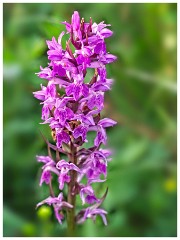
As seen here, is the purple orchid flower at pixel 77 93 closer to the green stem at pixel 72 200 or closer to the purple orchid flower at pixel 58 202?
the green stem at pixel 72 200

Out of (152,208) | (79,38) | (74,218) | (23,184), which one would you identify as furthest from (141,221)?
(79,38)

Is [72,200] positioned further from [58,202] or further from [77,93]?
[77,93]

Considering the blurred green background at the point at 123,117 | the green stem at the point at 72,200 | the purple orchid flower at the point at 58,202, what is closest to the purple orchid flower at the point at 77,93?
the green stem at the point at 72,200

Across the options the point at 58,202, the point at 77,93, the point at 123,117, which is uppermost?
the point at 123,117

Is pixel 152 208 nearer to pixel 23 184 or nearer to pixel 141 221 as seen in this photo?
pixel 141 221

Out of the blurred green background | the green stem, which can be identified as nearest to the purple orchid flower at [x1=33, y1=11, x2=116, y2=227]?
the green stem

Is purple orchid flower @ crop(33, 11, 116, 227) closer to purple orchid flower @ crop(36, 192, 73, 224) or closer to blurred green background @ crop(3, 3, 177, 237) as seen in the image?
purple orchid flower @ crop(36, 192, 73, 224)

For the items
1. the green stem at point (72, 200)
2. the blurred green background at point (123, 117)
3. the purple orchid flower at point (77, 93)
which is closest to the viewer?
the purple orchid flower at point (77, 93)

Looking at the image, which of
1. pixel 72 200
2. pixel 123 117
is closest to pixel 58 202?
pixel 72 200

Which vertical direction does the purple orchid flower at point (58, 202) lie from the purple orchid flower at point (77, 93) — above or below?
below
